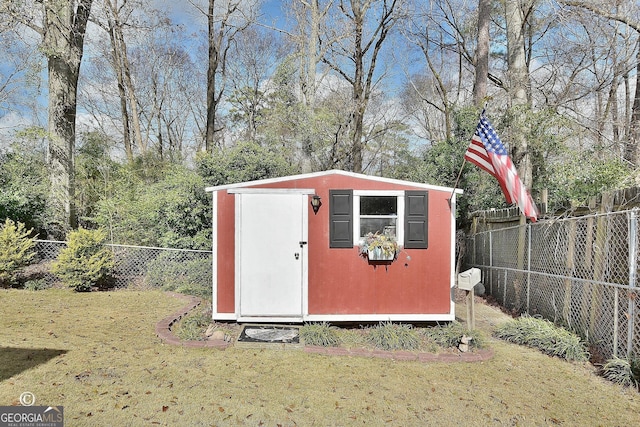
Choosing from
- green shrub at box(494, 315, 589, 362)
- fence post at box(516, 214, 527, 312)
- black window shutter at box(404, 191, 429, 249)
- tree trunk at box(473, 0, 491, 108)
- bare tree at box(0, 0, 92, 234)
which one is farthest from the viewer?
tree trunk at box(473, 0, 491, 108)

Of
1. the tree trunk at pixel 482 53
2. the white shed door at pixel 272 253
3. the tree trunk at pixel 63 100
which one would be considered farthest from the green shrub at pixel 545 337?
the tree trunk at pixel 63 100

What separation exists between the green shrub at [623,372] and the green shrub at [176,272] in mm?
6424

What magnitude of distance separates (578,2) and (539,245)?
6195mm

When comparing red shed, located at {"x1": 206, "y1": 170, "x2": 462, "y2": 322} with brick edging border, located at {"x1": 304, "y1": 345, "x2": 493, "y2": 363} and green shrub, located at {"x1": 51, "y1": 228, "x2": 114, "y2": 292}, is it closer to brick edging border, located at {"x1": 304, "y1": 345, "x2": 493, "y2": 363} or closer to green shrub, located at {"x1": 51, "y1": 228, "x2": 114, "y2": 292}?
brick edging border, located at {"x1": 304, "y1": 345, "x2": 493, "y2": 363}

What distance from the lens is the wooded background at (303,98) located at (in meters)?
8.53

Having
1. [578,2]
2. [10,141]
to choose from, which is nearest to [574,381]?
[578,2]

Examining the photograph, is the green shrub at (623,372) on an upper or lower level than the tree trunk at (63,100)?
lower

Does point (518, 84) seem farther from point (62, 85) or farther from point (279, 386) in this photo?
point (62, 85)

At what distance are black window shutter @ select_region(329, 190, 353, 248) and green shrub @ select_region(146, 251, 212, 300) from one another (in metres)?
3.45

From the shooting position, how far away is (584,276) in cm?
462

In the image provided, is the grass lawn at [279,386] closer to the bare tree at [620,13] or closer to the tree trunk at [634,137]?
the tree trunk at [634,137]

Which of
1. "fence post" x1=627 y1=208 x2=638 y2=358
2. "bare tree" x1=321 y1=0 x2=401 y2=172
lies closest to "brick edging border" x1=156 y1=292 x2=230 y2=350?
"fence post" x1=627 y1=208 x2=638 y2=358

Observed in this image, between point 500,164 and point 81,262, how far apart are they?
24.3ft

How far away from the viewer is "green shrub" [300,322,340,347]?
184 inches
